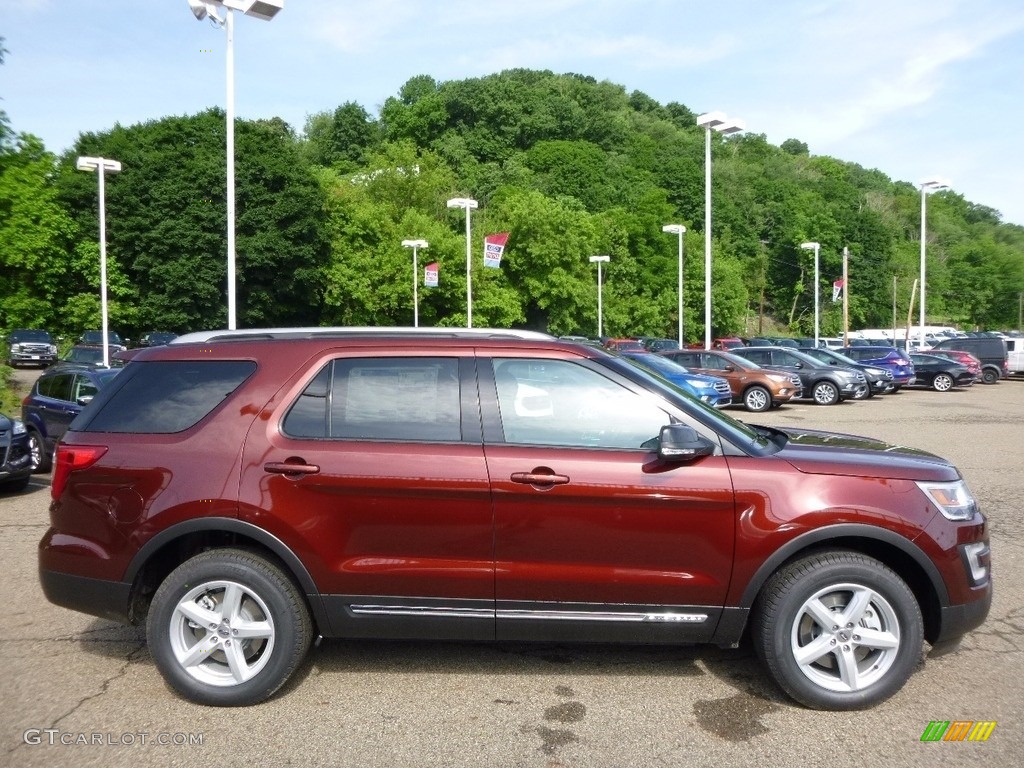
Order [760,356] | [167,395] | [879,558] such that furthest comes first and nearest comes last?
1. [760,356]
2. [167,395]
3. [879,558]

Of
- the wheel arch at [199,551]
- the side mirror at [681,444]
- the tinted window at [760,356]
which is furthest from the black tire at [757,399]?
the wheel arch at [199,551]

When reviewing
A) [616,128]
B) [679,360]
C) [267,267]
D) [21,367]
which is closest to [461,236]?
[267,267]

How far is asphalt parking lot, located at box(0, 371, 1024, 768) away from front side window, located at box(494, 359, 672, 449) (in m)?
1.34

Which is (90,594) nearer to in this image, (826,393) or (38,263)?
(826,393)

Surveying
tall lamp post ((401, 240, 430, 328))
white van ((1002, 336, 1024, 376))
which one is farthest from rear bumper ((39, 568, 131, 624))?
tall lamp post ((401, 240, 430, 328))

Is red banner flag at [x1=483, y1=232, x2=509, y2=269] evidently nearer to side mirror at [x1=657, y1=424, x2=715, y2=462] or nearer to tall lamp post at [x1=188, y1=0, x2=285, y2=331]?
tall lamp post at [x1=188, y1=0, x2=285, y2=331]

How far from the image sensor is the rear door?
174 inches

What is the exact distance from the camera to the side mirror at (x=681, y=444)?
4.33m

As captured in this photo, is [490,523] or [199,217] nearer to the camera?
[490,523]

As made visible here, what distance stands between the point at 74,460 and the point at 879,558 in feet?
13.5

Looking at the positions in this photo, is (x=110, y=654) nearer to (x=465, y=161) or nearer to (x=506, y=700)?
(x=506, y=700)

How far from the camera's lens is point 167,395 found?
190 inches

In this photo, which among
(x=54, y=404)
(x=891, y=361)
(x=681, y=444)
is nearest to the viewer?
(x=681, y=444)

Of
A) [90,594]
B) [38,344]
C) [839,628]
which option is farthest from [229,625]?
[38,344]
